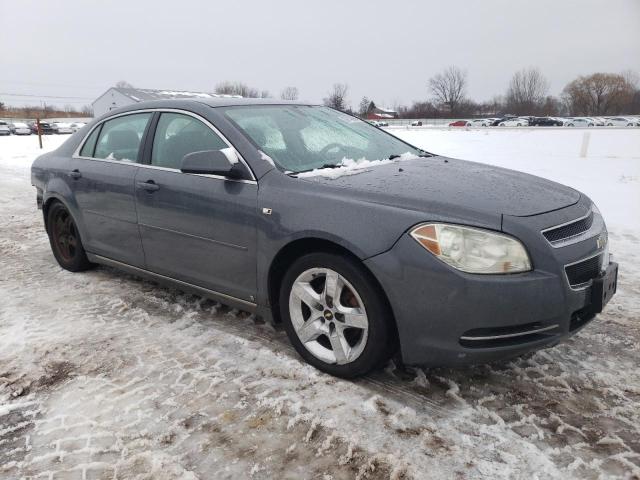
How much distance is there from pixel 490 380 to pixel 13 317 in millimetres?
3399

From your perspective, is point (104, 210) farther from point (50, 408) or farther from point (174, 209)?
point (50, 408)

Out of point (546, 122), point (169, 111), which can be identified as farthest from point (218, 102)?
point (546, 122)

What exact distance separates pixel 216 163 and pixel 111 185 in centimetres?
137

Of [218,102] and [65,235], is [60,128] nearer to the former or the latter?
[65,235]

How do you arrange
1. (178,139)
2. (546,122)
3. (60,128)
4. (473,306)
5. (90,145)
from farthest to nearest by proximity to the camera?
(546,122) < (60,128) < (90,145) < (178,139) < (473,306)

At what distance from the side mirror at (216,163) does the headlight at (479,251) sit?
4.34ft

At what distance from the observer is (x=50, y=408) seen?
264 centimetres

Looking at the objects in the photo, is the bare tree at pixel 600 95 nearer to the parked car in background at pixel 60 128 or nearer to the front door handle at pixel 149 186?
the parked car in background at pixel 60 128

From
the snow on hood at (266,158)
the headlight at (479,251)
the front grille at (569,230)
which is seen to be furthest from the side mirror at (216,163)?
the front grille at (569,230)

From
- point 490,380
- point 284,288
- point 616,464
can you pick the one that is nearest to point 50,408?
point 284,288

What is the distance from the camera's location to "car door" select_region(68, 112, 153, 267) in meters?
3.87

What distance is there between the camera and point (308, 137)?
3.49 m

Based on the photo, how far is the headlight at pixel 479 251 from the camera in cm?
234

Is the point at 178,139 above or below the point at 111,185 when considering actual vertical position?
above
